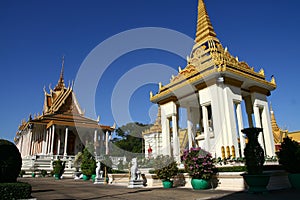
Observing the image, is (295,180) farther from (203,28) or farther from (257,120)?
(203,28)

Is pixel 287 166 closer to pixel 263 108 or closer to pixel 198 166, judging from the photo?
pixel 198 166

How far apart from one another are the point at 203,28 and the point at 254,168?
590 inches

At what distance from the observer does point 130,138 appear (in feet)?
201

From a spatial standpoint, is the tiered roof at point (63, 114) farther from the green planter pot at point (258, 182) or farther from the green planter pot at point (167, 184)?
the green planter pot at point (258, 182)

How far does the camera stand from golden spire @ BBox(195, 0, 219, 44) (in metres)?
19.9

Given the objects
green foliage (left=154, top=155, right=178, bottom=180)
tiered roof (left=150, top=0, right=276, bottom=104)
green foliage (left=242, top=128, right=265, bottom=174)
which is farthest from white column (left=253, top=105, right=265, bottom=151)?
green foliage (left=242, top=128, right=265, bottom=174)

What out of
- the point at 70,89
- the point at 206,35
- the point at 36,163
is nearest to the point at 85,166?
Answer: the point at 36,163

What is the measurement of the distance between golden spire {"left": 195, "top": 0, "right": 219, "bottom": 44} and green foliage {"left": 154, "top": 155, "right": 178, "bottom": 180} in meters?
11.4

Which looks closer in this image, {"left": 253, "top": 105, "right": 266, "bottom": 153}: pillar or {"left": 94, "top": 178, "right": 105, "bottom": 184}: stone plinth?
{"left": 253, "top": 105, "right": 266, "bottom": 153}: pillar

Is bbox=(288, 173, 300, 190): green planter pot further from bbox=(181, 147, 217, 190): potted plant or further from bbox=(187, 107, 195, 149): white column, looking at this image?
bbox=(187, 107, 195, 149): white column

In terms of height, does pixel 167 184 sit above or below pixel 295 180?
below

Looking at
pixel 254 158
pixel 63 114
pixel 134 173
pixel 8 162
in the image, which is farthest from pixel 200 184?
pixel 63 114

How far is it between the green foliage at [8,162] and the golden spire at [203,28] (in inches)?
647

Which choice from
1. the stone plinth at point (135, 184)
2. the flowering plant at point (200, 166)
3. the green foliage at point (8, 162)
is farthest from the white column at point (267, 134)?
the green foliage at point (8, 162)
